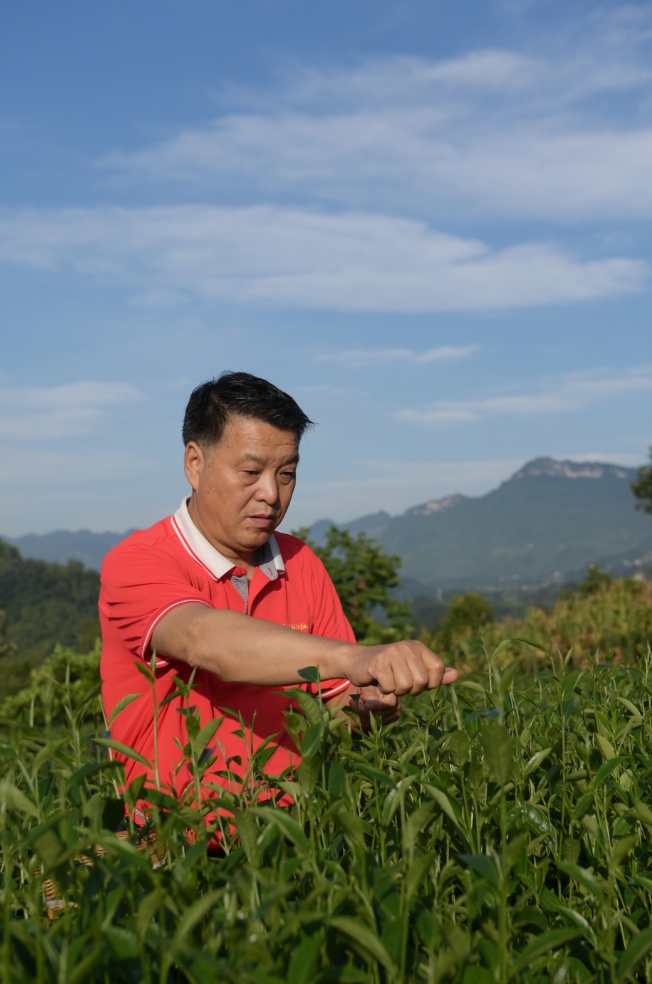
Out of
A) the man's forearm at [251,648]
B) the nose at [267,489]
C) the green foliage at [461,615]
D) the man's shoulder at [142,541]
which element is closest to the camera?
the man's forearm at [251,648]

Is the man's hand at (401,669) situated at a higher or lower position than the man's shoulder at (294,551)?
lower

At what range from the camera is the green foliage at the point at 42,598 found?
10262cm

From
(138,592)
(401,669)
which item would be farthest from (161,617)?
(401,669)

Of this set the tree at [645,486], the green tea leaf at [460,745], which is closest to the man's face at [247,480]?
the green tea leaf at [460,745]

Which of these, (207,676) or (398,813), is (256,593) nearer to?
(207,676)

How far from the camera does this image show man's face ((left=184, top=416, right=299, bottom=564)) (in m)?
3.07

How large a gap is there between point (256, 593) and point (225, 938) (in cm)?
224

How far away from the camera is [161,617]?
2.50m

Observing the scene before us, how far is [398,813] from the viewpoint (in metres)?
1.79

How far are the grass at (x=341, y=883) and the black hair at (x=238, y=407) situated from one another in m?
1.43

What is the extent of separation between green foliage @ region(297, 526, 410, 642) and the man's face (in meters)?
8.88

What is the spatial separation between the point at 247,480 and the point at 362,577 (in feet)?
30.8

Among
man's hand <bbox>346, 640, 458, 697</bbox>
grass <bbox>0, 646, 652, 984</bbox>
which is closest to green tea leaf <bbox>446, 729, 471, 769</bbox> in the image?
grass <bbox>0, 646, 652, 984</bbox>

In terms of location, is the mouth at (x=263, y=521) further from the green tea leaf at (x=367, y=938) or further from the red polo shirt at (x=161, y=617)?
the green tea leaf at (x=367, y=938)
